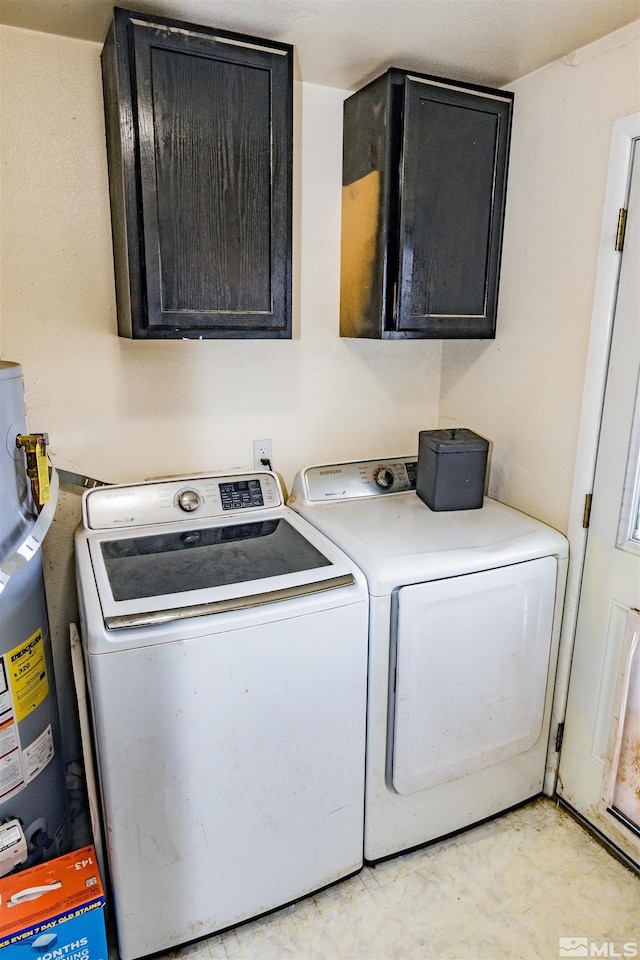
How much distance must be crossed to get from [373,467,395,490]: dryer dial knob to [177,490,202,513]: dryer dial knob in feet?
2.05

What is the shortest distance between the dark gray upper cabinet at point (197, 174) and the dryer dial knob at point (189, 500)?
19.8 inches

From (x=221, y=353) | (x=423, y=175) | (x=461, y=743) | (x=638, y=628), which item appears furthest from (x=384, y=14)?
(x=461, y=743)

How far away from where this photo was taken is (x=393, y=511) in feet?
6.48

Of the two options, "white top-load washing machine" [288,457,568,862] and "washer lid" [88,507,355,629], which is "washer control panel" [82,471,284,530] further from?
"white top-load washing machine" [288,457,568,862]

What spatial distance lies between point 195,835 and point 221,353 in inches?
54.7

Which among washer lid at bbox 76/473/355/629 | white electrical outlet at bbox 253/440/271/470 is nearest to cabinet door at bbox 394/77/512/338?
white electrical outlet at bbox 253/440/271/470

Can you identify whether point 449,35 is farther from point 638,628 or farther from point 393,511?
point 638,628

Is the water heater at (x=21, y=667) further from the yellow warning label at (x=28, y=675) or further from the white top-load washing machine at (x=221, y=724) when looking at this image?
the white top-load washing machine at (x=221, y=724)

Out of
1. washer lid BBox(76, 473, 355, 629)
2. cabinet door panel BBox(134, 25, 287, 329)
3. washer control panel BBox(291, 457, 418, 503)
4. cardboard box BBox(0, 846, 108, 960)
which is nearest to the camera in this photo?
cardboard box BBox(0, 846, 108, 960)

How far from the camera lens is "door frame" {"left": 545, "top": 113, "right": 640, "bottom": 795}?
1598 mm

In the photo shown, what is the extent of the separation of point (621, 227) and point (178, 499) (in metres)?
1.47

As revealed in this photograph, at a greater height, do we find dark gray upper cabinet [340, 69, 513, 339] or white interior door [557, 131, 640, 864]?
dark gray upper cabinet [340, 69, 513, 339]

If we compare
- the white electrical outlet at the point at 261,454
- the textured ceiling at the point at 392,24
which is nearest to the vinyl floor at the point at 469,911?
the white electrical outlet at the point at 261,454

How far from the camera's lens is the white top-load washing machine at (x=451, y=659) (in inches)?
62.9
